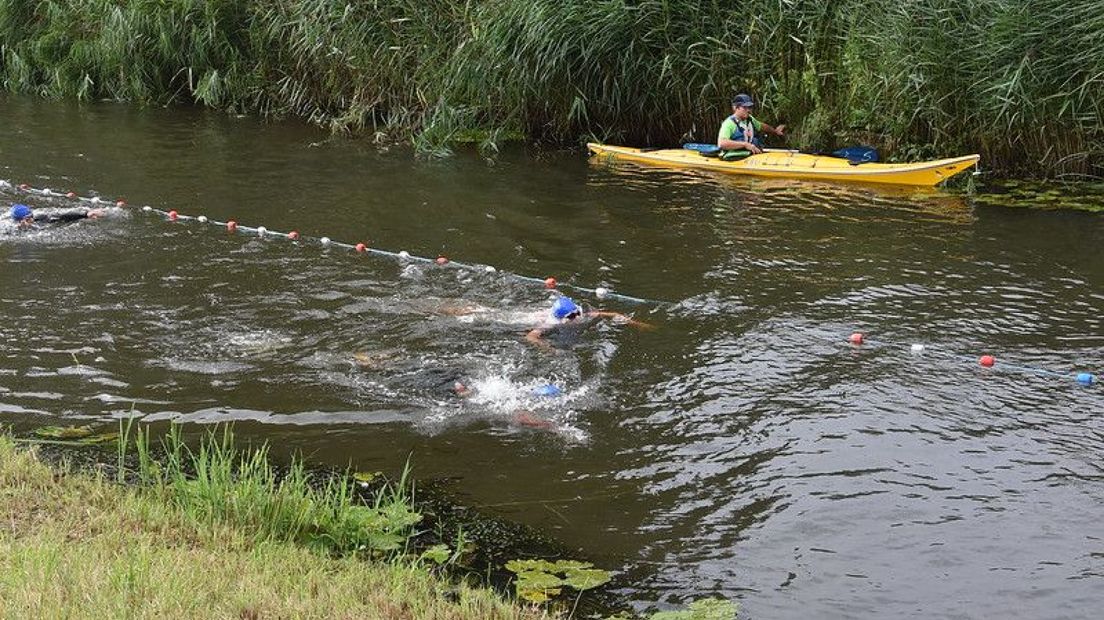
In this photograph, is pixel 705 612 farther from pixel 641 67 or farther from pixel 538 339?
pixel 641 67

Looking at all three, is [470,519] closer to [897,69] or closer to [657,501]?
[657,501]

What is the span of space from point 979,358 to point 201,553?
574cm

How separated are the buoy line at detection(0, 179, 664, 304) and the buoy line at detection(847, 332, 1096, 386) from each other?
1763 mm

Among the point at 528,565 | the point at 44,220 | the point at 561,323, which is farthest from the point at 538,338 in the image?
the point at 44,220

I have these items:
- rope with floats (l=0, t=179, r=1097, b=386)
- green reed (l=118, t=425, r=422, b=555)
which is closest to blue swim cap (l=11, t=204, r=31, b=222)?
rope with floats (l=0, t=179, r=1097, b=386)

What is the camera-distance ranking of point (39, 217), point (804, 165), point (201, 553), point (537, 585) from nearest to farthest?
point (201, 553) → point (537, 585) → point (39, 217) → point (804, 165)

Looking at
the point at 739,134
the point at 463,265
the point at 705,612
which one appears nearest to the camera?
the point at 705,612

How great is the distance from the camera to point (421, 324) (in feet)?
30.5

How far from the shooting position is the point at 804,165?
45.4ft

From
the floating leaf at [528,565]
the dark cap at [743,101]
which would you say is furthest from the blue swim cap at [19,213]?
the floating leaf at [528,565]

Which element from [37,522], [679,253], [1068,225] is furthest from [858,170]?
[37,522]

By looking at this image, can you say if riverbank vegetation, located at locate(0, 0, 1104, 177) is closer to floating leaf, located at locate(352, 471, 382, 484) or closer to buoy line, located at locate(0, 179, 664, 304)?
buoy line, located at locate(0, 179, 664, 304)

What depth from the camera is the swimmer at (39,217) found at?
11.8 meters

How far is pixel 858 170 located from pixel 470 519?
8.72m
